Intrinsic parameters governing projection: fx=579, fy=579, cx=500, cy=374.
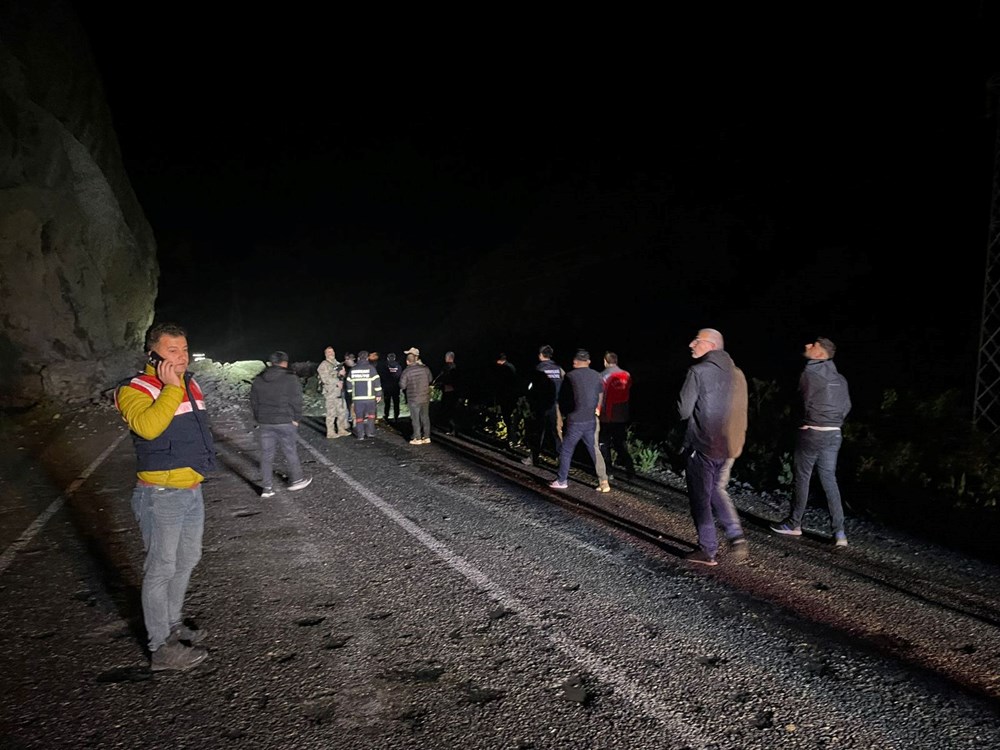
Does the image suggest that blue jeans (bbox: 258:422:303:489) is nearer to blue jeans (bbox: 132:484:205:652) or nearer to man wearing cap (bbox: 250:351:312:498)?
man wearing cap (bbox: 250:351:312:498)

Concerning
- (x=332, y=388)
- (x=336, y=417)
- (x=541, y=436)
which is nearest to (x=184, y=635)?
(x=541, y=436)

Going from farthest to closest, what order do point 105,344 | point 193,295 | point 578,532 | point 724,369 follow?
point 193,295 → point 105,344 → point 578,532 → point 724,369

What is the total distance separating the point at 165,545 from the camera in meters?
3.48

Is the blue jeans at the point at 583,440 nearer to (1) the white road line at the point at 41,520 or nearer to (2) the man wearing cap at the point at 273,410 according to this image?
(2) the man wearing cap at the point at 273,410

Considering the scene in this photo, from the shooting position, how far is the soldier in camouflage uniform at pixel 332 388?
12.9 meters

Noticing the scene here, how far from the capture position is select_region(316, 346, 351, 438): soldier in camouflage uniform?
42.5ft

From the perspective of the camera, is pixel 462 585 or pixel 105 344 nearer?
pixel 462 585

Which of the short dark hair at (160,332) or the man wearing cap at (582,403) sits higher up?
the short dark hair at (160,332)

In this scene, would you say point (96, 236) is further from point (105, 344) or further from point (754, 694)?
point (754, 694)

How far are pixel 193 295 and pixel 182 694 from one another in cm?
10264

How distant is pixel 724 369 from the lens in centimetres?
517

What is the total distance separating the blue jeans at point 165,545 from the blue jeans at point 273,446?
14.6 feet

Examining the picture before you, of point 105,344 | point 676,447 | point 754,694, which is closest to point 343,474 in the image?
point 676,447

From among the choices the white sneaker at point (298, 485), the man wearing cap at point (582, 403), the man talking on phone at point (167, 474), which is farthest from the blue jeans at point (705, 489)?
the white sneaker at point (298, 485)
